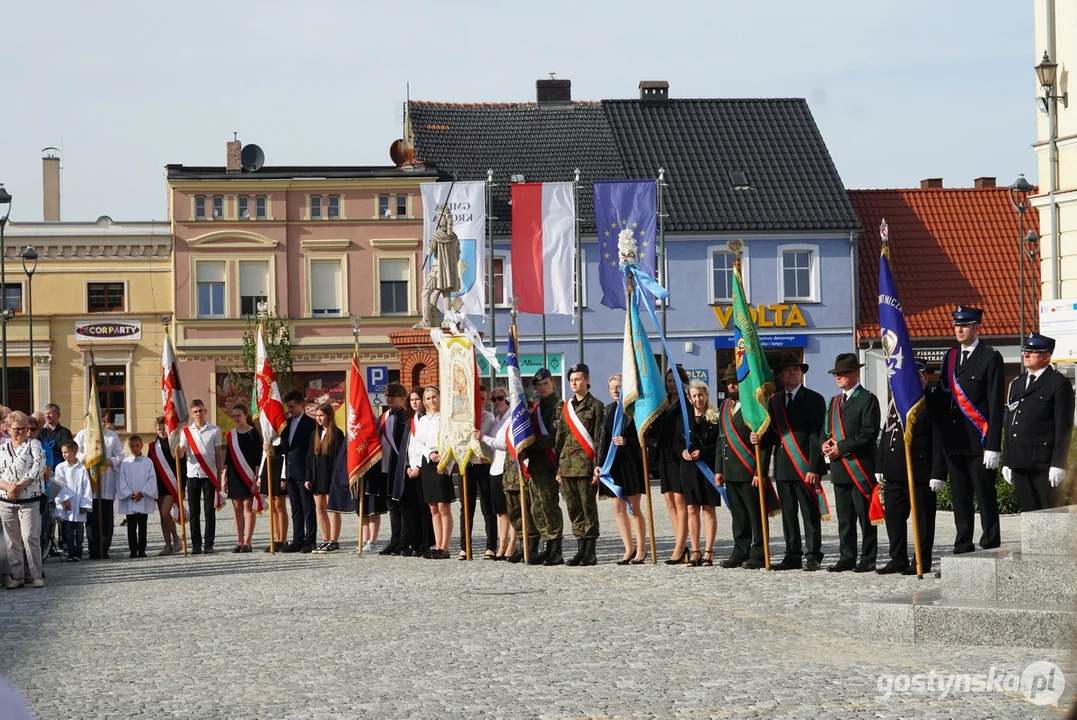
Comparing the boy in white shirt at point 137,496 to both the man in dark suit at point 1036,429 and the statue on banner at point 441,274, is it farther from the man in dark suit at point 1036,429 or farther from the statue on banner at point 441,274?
the statue on banner at point 441,274

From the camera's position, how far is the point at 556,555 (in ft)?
52.0

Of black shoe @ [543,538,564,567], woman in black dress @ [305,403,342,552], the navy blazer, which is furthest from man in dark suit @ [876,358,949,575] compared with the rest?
the navy blazer

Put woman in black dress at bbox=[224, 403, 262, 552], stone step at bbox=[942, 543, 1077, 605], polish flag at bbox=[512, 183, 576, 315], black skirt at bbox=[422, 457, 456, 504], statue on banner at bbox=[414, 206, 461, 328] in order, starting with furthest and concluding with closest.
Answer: polish flag at bbox=[512, 183, 576, 315] < statue on banner at bbox=[414, 206, 461, 328] < woman in black dress at bbox=[224, 403, 262, 552] < black skirt at bbox=[422, 457, 456, 504] < stone step at bbox=[942, 543, 1077, 605]

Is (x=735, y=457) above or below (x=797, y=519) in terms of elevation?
above

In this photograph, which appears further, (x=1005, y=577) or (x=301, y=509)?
(x=301, y=509)

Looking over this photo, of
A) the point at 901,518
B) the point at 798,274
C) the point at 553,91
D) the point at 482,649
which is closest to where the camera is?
the point at 482,649

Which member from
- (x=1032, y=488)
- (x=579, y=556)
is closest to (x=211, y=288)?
(x=579, y=556)

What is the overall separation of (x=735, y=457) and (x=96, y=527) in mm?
8435

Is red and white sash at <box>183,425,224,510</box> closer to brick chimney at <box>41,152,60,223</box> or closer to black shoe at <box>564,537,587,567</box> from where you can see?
black shoe at <box>564,537,587,567</box>

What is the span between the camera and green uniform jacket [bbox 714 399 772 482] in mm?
14727

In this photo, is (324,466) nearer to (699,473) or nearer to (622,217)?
(699,473)

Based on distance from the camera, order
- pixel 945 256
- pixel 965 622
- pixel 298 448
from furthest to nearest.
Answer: pixel 945 256
pixel 298 448
pixel 965 622

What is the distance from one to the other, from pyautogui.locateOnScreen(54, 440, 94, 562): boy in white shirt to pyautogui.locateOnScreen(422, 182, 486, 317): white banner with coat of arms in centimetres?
2000

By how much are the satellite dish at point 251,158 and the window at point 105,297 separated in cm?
549
